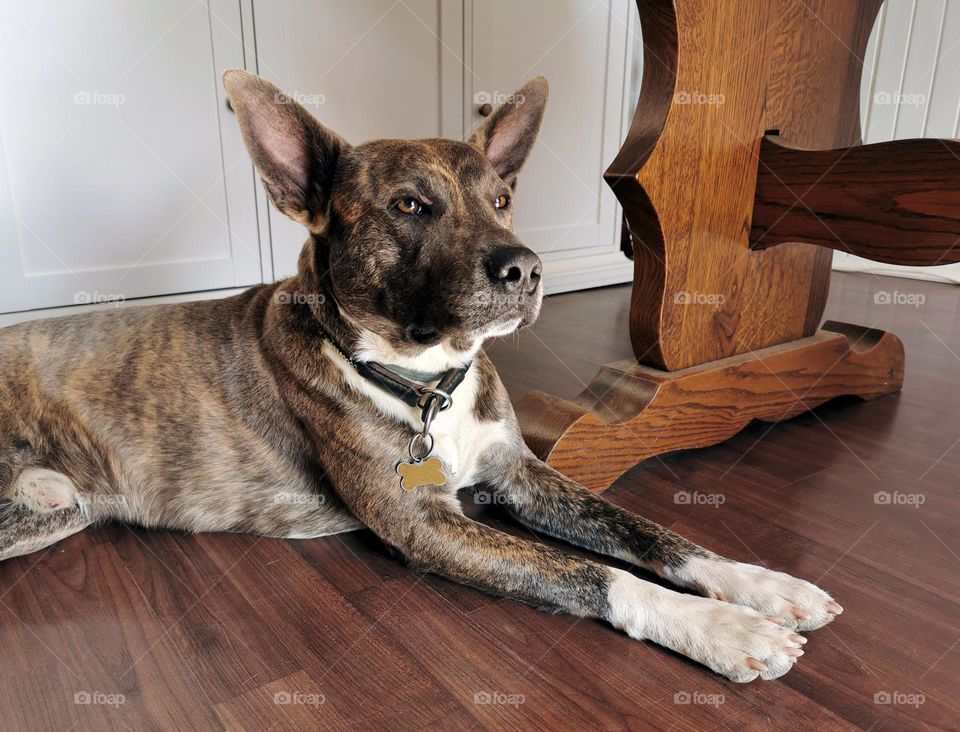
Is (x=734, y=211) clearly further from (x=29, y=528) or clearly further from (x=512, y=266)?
(x=29, y=528)

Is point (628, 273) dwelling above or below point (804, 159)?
below

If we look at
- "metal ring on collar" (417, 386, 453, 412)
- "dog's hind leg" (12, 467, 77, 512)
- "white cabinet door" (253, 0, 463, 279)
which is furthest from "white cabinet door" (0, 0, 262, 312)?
"metal ring on collar" (417, 386, 453, 412)

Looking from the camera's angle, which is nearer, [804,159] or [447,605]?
[447,605]

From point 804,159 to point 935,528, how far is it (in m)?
0.95

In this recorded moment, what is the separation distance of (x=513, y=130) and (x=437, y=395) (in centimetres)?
67

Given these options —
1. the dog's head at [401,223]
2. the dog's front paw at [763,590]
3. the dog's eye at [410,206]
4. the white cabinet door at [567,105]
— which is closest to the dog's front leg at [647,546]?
the dog's front paw at [763,590]

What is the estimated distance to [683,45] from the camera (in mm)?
1710

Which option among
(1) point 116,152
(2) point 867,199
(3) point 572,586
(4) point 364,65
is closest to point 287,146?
(3) point 572,586

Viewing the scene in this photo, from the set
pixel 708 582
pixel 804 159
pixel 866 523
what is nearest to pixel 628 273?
pixel 804 159

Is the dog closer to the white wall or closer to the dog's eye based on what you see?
the dog's eye

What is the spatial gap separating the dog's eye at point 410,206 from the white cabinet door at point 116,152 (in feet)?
6.31

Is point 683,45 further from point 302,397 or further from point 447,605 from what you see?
point 447,605

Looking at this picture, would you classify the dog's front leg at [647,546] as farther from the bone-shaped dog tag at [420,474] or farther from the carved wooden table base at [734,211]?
the bone-shaped dog tag at [420,474]

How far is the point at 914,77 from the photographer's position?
14.5 ft
